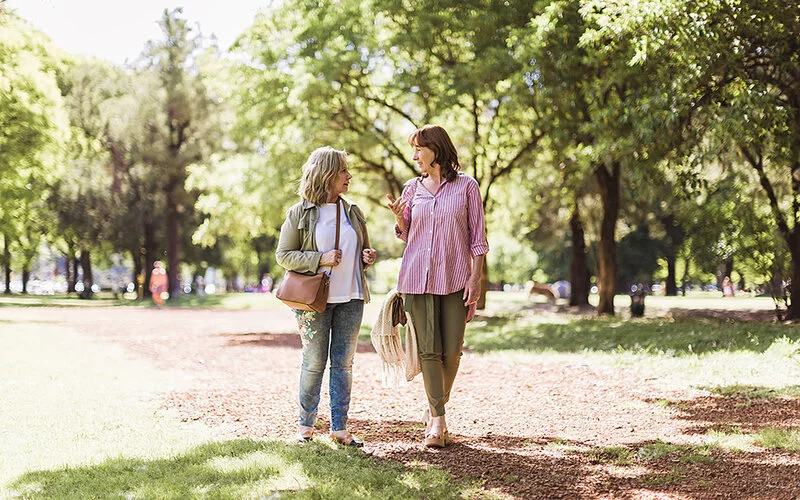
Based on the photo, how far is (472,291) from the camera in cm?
529

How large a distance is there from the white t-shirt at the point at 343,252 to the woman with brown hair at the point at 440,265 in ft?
1.12

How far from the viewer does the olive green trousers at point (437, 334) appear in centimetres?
540

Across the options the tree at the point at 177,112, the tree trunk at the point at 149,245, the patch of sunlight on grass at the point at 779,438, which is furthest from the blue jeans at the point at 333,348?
the tree trunk at the point at 149,245

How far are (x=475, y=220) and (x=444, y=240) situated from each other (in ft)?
0.86

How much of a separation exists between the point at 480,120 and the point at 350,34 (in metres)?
7.16

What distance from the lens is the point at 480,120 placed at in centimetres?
2564

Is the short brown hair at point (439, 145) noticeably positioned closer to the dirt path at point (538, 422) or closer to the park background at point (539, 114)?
the dirt path at point (538, 422)

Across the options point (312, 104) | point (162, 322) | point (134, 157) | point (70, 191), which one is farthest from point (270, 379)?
point (70, 191)

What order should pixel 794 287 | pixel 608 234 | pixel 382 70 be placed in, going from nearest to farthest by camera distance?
pixel 794 287, pixel 608 234, pixel 382 70

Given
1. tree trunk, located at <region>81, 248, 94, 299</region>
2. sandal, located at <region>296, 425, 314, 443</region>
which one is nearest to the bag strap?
sandal, located at <region>296, 425, 314, 443</region>

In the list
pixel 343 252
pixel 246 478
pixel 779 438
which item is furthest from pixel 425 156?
pixel 779 438

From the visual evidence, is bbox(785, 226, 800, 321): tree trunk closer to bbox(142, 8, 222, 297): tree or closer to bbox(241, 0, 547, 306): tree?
bbox(241, 0, 547, 306): tree

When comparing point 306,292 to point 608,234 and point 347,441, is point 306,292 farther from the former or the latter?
point 608,234

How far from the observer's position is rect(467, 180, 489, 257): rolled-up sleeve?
540cm
